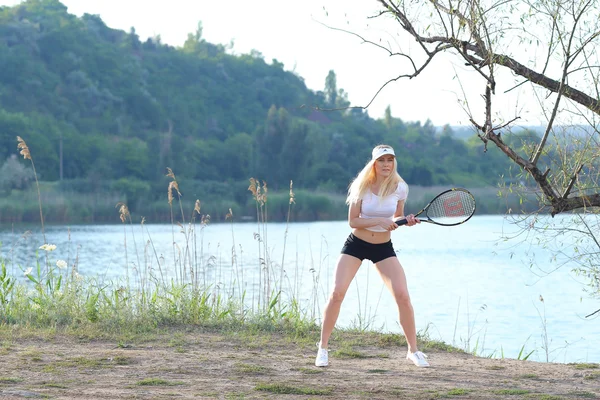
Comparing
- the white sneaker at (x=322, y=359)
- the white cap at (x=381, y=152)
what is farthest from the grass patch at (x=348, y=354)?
the white cap at (x=381, y=152)

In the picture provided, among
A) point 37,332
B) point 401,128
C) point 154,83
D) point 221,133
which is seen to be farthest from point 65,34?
point 37,332

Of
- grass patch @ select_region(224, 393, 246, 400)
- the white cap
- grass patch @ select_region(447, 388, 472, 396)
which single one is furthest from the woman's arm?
grass patch @ select_region(224, 393, 246, 400)

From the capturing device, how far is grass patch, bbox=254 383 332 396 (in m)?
5.52

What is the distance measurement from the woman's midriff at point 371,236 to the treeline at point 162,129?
142ft

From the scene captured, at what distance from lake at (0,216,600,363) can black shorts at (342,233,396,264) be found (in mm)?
1505

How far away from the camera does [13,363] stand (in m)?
6.43

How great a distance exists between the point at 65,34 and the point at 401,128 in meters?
38.3

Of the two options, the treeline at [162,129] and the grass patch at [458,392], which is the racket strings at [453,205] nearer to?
the grass patch at [458,392]

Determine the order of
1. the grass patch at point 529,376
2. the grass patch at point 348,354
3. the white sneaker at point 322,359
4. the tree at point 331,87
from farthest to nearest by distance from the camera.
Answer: the tree at point 331,87 < the grass patch at point 348,354 < the white sneaker at point 322,359 < the grass patch at point 529,376

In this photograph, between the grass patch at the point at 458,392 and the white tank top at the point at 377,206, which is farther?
the white tank top at the point at 377,206

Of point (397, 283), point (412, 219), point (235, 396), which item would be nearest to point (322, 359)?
point (397, 283)

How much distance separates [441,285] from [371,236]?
15565 millimetres

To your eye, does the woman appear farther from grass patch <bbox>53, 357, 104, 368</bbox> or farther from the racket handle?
grass patch <bbox>53, 357, 104, 368</bbox>

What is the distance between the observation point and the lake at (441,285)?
11.7 metres
